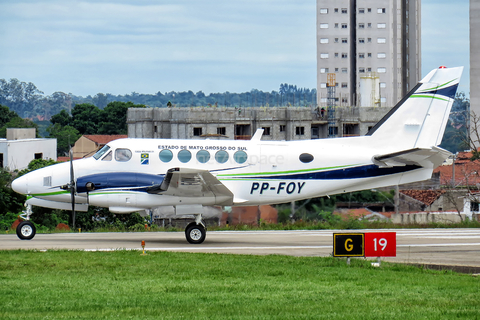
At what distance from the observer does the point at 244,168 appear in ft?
72.7

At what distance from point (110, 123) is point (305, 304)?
110 meters

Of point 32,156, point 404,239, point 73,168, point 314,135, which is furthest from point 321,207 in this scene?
point 32,156

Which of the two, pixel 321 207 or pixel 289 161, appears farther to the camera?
pixel 321 207

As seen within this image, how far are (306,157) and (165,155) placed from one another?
4.88 m

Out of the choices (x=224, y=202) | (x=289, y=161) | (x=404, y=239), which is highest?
(x=289, y=161)

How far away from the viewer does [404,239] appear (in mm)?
24359

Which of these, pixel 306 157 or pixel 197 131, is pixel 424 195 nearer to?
pixel 197 131

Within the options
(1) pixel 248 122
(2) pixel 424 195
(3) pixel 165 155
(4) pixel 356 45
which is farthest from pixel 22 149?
(4) pixel 356 45

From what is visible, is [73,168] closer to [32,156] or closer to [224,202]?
[224,202]

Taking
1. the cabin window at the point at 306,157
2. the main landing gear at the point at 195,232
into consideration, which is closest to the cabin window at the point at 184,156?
the main landing gear at the point at 195,232

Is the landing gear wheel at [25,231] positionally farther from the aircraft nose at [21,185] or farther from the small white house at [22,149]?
the small white house at [22,149]

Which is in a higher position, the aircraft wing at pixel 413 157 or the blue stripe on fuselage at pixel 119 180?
the aircraft wing at pixel 413 157

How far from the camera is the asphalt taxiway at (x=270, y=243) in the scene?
19781mm

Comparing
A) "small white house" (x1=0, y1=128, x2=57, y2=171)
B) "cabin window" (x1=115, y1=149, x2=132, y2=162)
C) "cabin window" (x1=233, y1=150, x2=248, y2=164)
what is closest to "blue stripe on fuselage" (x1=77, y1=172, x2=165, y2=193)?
"cabin window" (x1=115, y1=149, x2=132, y2=162)
